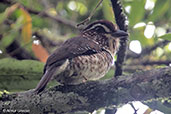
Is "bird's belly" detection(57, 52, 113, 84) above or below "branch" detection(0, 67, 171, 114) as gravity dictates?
above

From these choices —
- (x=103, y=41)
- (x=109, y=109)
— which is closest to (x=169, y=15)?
(x=103, y=41)

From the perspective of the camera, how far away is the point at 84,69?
3127 millimetres

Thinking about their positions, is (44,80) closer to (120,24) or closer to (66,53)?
(66,53)

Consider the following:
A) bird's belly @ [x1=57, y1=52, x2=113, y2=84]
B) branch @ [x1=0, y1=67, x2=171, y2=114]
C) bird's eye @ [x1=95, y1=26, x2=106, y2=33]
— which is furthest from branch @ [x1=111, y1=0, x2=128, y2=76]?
bird's eye @ [x1=95, y1=26, x2=106, y2=33]

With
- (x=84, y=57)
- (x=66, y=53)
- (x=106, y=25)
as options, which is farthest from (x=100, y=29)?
(x=66, y=53)

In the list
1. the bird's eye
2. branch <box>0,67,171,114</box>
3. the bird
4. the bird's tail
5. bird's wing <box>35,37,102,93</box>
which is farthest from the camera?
the bird's eye

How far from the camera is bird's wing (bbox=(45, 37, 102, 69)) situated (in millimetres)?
2992

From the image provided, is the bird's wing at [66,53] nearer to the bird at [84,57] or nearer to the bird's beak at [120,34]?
the bird at [84,57]

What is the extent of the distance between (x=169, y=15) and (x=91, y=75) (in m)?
1.99

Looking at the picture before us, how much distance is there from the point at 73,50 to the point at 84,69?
0.67 feet

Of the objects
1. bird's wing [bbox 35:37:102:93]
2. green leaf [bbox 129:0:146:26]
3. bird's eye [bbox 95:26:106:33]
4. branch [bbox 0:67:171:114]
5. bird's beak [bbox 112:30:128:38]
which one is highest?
green leaf [bbox 129:0:146:26]

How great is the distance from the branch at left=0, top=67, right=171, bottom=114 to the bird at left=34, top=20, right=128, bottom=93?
0.50 feet

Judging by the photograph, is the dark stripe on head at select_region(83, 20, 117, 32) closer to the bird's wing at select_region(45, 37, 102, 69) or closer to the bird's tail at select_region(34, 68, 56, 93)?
the bird's wing at select_region(45, 37, 102, 69)

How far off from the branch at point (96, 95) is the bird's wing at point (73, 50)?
27 centimetres
